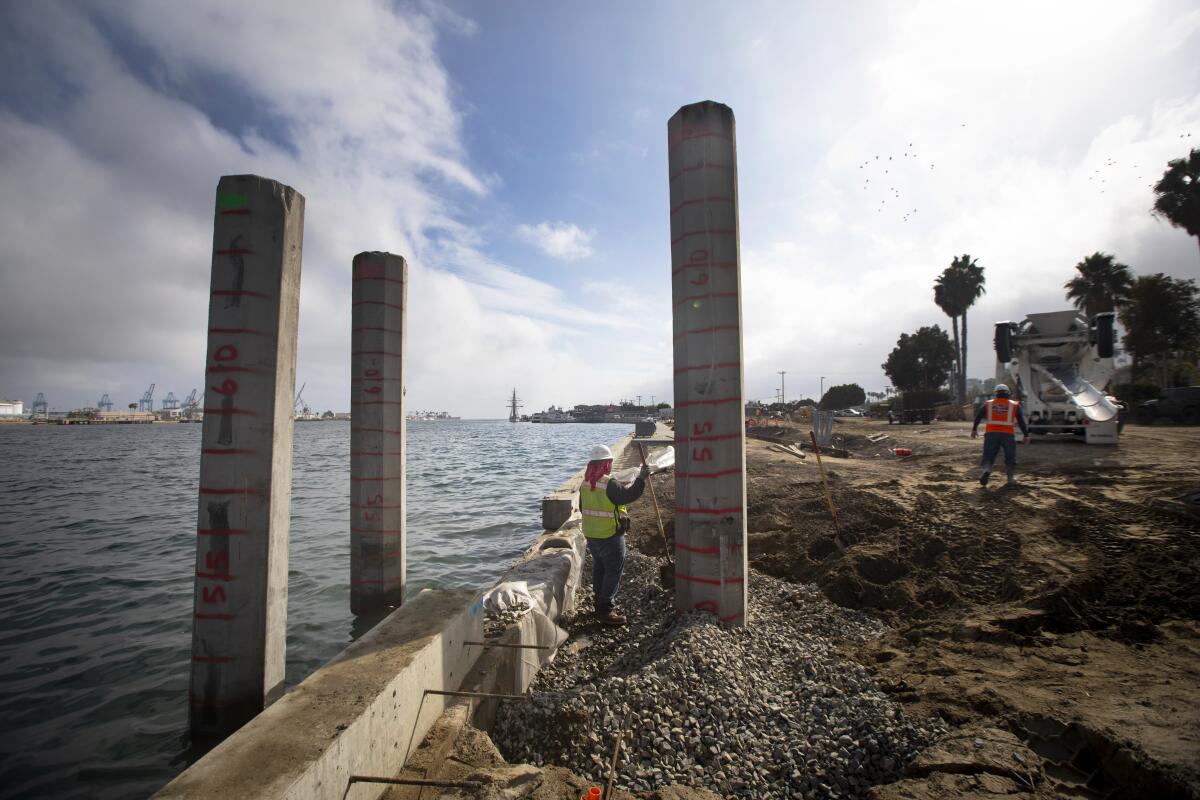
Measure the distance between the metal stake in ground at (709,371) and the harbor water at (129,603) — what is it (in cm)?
413

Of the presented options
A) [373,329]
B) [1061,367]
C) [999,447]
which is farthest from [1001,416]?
[373,329]

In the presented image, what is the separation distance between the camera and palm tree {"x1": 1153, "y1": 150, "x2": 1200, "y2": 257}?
90.1 feet

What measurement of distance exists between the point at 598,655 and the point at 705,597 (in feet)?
3.96

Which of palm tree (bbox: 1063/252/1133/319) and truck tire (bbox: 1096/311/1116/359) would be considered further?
palm tree (bbox: 1063/252/1133/319)

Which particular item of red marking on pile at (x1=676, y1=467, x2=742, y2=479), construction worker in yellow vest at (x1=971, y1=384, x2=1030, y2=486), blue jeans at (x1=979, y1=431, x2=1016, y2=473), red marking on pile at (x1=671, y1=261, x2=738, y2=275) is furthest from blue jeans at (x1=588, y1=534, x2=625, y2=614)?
blue jeans at (x1=979, y1=431, x2=1016, y2=473)

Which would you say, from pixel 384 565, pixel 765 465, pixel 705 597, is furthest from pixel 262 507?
pixel 765 465

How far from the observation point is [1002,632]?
4.13 m

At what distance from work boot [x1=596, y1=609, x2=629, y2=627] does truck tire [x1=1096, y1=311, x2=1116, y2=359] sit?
1342 cm

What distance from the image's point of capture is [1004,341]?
493 inches

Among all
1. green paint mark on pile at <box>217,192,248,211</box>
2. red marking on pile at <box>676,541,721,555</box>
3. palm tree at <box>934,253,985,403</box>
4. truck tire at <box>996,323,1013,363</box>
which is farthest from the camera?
palm tree at <box>934,253,985,403</box>

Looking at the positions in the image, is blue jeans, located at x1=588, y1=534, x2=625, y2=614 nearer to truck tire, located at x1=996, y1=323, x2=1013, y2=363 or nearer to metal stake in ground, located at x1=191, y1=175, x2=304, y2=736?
metal stake in ground, located at x1=191, y1=175, x2=304, y2=736

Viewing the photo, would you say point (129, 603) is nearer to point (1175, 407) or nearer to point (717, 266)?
point (717, 266)

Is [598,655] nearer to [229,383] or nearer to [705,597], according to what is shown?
[705,597]

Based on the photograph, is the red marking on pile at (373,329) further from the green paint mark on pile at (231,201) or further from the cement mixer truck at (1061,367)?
the cement mixer truck at (1061,367)
